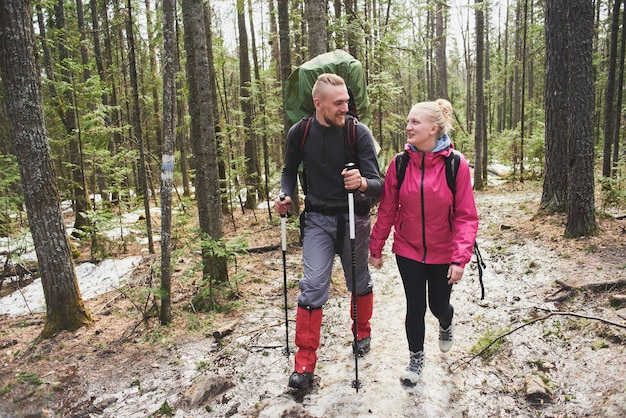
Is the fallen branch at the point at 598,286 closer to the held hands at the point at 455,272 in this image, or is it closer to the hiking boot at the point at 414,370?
the hiking boot at the point at 414,370

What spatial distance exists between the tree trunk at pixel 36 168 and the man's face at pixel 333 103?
3861 millimetres

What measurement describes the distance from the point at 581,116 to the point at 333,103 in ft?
16.6

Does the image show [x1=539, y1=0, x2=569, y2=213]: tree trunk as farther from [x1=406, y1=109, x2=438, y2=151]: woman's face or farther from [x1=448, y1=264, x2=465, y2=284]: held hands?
[x1=448, y1=264, x2=465, y2=284]: held hands

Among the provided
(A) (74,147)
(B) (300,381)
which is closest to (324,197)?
(B) (300,381)

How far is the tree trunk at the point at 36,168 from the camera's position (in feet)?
15.7

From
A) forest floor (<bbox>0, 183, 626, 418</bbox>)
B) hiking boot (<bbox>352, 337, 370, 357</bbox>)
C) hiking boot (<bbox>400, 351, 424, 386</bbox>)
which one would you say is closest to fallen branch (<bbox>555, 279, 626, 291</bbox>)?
forest floor (<bbox>0, 183, 626, 418</bbox>)

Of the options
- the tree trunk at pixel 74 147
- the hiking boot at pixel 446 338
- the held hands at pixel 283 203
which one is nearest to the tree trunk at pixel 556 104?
the hiking boot at pixel 446 338

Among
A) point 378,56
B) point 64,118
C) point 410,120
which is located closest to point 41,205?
point 410,120

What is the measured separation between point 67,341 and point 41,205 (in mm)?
1793

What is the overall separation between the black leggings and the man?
0.51 meters

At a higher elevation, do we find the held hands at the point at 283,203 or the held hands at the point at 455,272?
the held hands at the point at 283,203

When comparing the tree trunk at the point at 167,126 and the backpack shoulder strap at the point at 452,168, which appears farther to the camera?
the tree trunk at the point at 167,126

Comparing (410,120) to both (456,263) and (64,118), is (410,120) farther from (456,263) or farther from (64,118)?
(64,118)

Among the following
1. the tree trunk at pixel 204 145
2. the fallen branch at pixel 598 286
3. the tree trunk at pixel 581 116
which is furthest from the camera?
the tree trunk at pixel 581 116
